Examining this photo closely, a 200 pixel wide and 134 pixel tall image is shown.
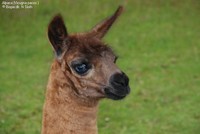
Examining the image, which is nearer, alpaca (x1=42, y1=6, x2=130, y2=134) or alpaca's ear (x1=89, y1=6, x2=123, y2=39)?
alpaca (x1=42, y1=6, x2=130, y2=134)

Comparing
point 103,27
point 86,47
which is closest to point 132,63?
point 103,27

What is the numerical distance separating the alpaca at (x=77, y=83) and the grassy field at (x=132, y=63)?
288 centimetres

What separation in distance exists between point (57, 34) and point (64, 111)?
0.52m

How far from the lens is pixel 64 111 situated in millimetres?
3865

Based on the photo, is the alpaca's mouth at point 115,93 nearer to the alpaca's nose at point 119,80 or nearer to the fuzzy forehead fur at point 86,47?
A: the alpaca's nose at point 119,80

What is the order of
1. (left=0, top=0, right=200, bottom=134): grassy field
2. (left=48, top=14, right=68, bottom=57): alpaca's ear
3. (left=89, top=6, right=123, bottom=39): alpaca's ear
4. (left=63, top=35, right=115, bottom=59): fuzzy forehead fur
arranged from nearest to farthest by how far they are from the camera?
(left=48, top=14, right=68, bottom=57): alpaca's ear
(left=63, top=35, right=115, bottom=59): fuzzy forehead fur
(left=89, top=6, right=123, bottom=39): alpaca's ear
(left=0, top=0, right=200, bottom=134): grassy field

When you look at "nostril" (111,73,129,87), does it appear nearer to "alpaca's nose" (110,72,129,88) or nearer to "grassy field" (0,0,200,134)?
"alpaca's nose" (110,72,129,88)

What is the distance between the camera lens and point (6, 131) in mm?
6766

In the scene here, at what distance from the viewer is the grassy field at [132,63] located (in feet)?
23.3

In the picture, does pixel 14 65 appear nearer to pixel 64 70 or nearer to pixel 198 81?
pixel 198 81

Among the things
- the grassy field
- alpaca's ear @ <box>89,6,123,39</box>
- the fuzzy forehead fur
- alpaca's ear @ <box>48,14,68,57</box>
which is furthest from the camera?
the grassy field

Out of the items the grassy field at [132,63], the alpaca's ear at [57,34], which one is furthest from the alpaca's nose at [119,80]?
the grassy field at [132,63]

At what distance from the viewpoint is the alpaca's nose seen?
382 cm

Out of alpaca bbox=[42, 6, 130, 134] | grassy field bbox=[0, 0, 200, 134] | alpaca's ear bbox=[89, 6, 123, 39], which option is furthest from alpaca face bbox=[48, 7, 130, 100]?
grassy field bbox=[0, 0, 200, 134]
